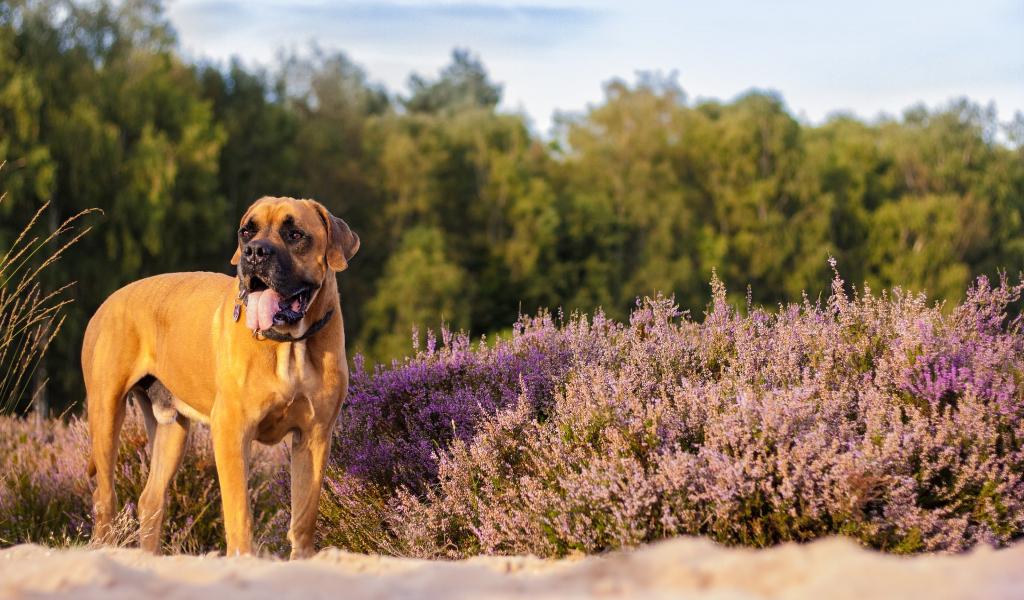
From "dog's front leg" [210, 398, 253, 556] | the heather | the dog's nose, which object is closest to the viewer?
the heather

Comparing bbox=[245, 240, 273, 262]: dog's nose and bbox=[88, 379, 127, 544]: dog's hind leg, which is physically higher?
bbox=[245, 240, 273, 262]: dog's nose

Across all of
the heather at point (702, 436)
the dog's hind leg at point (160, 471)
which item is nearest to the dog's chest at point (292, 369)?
the heather at point (702, 436)

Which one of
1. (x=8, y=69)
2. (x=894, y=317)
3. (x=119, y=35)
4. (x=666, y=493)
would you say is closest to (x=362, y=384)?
(x=666, y=493)

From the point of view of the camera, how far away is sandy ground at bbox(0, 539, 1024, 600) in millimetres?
2580

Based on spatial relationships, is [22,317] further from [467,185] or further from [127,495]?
[467,185]

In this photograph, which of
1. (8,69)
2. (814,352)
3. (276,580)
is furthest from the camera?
(8,69)

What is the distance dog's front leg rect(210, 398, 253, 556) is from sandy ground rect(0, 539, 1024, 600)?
1.76 meters

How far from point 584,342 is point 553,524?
4.78 feet

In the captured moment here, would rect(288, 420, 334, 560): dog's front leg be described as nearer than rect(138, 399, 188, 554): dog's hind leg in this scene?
Yes

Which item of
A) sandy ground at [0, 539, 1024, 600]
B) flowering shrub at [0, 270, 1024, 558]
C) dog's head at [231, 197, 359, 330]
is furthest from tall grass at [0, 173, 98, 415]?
sandy ground at [0, 539, 1024, 600]

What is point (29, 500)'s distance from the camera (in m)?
7.18

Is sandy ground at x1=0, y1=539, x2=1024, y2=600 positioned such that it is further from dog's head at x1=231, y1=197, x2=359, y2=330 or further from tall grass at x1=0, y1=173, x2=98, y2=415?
tall grass at x1=0, y1=173, x2=98, y2=415

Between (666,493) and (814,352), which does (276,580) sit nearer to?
(666,493)

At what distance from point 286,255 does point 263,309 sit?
10.7 inches
